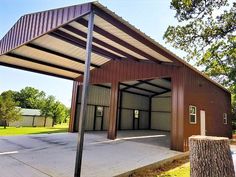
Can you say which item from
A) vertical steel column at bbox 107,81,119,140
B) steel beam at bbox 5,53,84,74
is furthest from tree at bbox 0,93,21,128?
vertical steel column at bbox 107,81,119,140

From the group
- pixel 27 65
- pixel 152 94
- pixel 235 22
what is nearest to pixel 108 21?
pixel 27 65

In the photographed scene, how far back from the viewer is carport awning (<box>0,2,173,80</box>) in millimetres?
5855

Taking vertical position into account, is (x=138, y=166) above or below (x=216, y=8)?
below

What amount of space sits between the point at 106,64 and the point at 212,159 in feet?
34.4

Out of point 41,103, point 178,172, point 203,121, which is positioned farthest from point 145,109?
point 41,103

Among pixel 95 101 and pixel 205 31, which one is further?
pixel 95 101

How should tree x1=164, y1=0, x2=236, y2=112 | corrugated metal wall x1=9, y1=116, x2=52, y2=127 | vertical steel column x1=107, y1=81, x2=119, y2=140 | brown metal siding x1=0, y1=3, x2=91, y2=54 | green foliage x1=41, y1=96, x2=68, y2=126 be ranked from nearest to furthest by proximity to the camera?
brown metal siding x1=0, y1=3, x2=91, y2=54 → tree x1=164, y1=0, x2=236, y2=112 → vertical steel column x1=107, y1=81, x2=119, y2=140 → corrugated metal wall x1=9, y1=116, x2=52, y2=127 → green foliage x1=41, y1=96, x2=68, y2=126

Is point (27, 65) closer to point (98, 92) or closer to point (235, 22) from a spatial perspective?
point (98, 92)

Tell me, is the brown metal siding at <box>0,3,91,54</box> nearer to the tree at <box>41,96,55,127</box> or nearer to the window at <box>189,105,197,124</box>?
the window at <box>189,105,197,124</box>

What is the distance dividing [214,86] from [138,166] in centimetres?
960

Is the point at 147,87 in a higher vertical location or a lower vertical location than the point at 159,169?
higher

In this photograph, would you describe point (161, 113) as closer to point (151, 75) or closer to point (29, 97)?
point (151, 75)

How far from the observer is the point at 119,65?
39.4ft

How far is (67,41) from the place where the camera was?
335 inches
